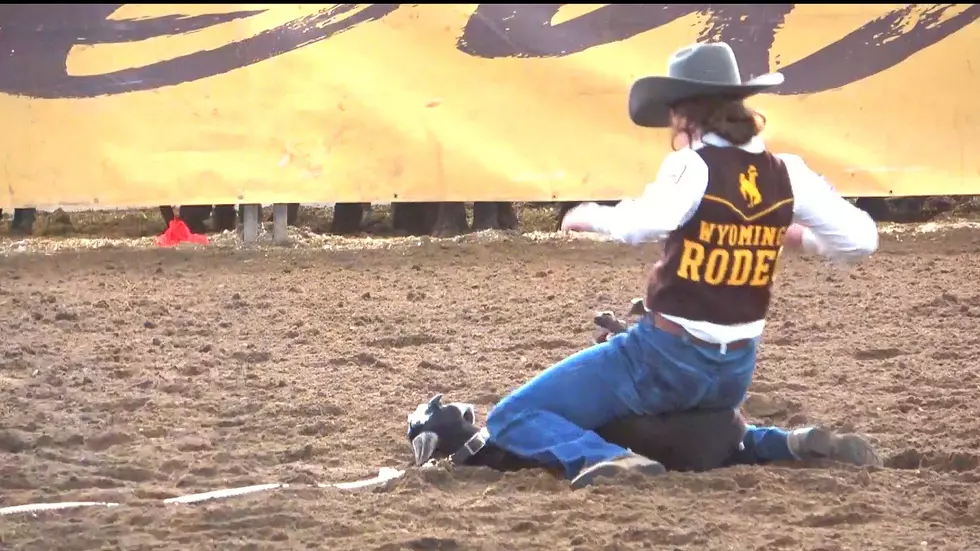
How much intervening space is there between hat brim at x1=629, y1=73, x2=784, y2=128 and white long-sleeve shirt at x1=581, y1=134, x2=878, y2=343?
4.8 inches

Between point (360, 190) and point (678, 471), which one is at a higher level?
point (360, 190)

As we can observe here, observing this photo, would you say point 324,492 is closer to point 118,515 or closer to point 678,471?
point 118,515

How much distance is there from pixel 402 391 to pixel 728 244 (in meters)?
1.69

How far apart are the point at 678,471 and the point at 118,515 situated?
4.67 ft

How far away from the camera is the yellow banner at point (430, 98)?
7969 millimetres

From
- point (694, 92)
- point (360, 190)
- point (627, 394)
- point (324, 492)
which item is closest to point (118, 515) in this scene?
point (324, 492)

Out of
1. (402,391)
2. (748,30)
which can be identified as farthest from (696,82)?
(748,30)

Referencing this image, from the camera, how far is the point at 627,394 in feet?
→ 10.5

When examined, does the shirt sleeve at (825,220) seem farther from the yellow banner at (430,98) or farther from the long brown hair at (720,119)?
the yellow banner at (430,98)

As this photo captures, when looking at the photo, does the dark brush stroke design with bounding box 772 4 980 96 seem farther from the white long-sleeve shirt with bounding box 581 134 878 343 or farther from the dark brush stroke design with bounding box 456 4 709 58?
the white long-sleeve shirt with bounding box 581 134 878 343

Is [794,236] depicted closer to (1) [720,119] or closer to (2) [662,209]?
(1) [720,119]

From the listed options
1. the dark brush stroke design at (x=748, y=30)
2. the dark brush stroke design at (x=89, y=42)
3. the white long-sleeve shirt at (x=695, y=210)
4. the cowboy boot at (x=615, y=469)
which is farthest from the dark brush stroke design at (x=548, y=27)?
the cowboy boot at (x=615, y=469)

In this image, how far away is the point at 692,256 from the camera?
9.98 feet

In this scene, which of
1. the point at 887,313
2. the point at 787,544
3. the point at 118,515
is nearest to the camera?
the point at 787,544
